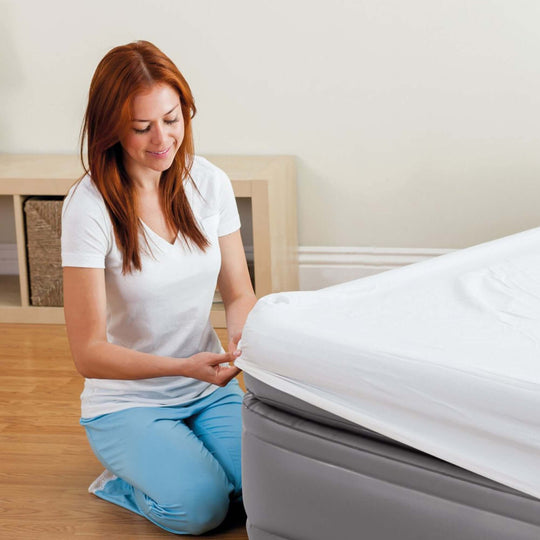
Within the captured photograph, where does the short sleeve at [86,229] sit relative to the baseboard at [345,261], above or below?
above

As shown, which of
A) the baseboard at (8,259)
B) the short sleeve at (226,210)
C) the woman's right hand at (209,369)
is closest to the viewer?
the woman's right hand at (209,369)

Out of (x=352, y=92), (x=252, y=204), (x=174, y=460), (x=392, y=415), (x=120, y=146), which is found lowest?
(x=174, y=460)

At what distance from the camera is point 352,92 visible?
2975mm

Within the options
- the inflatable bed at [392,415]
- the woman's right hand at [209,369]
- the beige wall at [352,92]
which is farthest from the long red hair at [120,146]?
the beige wall at [352,92]

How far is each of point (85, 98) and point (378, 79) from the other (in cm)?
100

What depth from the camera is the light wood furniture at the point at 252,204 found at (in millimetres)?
2721

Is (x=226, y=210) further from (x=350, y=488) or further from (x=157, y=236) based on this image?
(x=350, y=488)

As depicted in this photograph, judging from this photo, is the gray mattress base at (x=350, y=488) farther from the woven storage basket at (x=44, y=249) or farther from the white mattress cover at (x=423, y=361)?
the woven storage basket at (x=44, y=249)

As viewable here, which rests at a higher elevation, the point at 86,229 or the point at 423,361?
the point at 86,229

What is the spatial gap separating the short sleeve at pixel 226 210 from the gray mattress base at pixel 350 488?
1.76 feet

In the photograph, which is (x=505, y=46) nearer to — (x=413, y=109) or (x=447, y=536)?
(x=413, y=109)

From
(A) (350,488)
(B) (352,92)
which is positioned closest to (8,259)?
(B) (352,92)

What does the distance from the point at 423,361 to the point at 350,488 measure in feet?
0.67

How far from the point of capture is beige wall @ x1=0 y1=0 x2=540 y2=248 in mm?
2883
